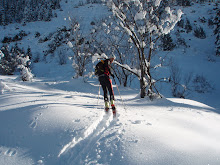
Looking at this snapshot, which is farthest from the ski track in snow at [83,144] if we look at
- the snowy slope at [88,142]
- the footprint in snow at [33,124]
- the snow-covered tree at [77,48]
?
the snow-covered tree at [77,48]

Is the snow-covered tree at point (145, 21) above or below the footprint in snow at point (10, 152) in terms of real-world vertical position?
above

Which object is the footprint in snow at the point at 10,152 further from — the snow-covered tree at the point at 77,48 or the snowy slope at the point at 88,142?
the snow-covered tree at the point at 77,48

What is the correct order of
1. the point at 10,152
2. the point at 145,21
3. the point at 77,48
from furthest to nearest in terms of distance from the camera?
the point at 77,48 → the point at 145,21 → the point at 10,152

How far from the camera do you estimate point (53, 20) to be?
62.6m

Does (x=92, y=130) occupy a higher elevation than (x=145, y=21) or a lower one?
lower

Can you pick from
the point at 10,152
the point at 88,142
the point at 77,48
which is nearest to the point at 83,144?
the point at 88,142

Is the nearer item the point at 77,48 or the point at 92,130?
the point at 92,130

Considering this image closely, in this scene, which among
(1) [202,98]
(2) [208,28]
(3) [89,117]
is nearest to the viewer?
(3) [89,117]

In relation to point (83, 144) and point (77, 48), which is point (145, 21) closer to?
point (83, 144)

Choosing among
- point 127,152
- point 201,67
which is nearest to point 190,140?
point 127,152

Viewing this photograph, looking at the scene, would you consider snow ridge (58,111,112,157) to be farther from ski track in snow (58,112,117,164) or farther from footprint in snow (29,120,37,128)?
footprint in snow (29,120,37,128)

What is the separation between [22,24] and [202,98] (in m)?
76.5

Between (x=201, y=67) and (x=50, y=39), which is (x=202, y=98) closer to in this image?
(x=201, y=67)

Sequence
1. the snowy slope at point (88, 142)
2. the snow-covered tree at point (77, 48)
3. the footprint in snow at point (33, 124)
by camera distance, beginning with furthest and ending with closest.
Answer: the snow-covered tree at point (77, 48) < the footprint in snow at point (33, 124) < the snowy slope at point (88, 142)
